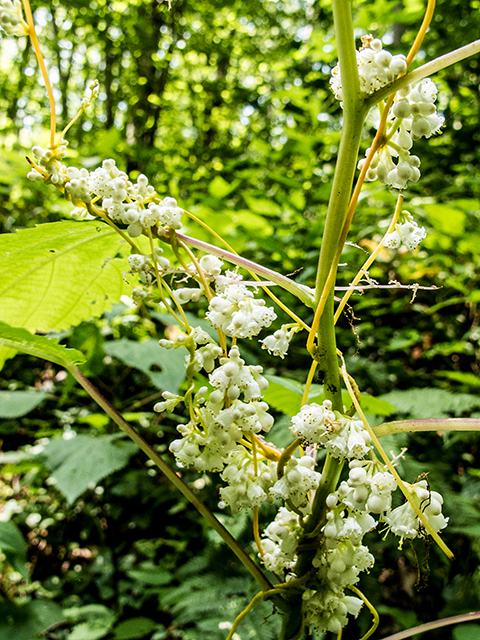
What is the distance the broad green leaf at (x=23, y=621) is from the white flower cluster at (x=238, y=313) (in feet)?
4.87

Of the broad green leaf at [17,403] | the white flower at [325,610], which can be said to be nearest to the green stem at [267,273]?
the white flower at [325,610]

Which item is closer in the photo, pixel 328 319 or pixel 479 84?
pixel 328 319

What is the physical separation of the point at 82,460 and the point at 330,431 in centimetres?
108

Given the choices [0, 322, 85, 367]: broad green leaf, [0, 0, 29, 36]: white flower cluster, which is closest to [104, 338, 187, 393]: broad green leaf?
[0, 322, 85, 367]: broad green leaf

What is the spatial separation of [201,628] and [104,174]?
0.95 metres

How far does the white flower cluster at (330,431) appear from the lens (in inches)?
14.0

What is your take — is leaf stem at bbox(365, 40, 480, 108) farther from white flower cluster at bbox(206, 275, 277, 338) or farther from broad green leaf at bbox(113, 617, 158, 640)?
broad green leaf at bbox(113, 617, 158, 640)

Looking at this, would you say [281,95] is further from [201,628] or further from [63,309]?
[201,628]

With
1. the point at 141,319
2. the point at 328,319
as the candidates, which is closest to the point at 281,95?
the point at 141,319

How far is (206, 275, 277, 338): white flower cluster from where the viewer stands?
38cm

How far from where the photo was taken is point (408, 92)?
Answer: 35 centimetres

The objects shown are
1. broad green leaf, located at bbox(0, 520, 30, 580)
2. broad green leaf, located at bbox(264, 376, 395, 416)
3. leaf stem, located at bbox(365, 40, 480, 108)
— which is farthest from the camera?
broad green leaf, located at bbox(0, 520, 30, 580)

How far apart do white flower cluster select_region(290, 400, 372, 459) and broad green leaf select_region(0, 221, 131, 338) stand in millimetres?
317

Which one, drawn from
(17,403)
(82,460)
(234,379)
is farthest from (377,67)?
(17,403)
